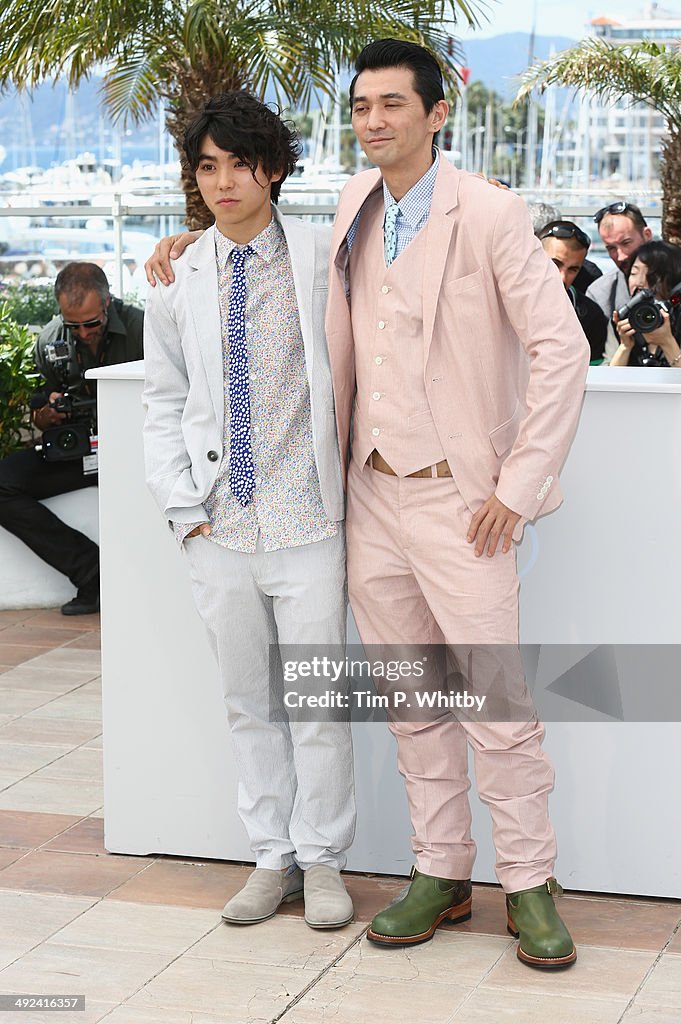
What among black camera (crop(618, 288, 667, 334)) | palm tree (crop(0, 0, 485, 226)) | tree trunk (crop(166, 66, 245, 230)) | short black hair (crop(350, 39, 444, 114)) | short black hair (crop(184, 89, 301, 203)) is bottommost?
black camera (crop(618, 288, 667, 334))

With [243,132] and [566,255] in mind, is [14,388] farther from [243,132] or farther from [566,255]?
[243,132]

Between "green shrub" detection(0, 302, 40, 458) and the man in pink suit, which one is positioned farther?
"green shrub" detection(0, 302, 40, 458)

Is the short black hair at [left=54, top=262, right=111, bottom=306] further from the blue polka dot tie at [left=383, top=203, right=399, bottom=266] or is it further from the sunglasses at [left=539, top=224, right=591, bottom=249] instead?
the blue polka dot tie at [left=383, top=203, right=399, bottom=266]

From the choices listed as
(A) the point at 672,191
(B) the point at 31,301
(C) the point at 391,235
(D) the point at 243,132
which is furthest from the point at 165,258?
(B) the point at 31,301

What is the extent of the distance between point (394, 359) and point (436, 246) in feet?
0.80

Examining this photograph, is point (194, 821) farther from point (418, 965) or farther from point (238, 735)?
point (418, 965)

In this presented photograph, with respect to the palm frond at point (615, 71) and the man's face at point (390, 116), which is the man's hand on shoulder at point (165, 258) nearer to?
the man's face at point (390, 116)

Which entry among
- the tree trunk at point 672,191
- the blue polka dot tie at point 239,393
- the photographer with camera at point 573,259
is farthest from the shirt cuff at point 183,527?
the tree trunk at point 672,191

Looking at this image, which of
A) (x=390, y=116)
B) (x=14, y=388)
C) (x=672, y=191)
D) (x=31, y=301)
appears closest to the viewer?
(x=390, y=116)

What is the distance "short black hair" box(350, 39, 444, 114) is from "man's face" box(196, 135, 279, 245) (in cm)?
33

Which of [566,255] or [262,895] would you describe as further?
[566,255]

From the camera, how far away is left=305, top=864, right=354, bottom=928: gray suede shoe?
10.3ft

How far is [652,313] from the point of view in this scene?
452cm

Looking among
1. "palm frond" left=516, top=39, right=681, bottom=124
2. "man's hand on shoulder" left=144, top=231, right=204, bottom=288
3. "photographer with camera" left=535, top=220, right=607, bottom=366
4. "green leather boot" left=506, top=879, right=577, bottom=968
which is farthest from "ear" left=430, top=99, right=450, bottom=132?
"palm frond" left=516, top=39, right=681, bottom=124
